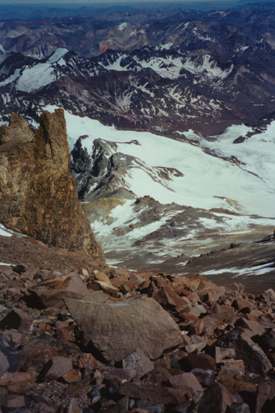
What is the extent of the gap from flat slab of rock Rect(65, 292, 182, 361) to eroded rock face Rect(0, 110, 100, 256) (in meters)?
34.3

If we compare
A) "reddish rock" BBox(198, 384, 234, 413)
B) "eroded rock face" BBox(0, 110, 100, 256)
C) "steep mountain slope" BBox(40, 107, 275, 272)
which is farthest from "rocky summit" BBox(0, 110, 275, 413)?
"steep mountain slope" BBox(40, 107, 275, 272)

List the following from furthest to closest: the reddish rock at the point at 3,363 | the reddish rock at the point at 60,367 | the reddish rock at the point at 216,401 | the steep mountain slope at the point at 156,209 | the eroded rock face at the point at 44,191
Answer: the steep mountain slope at the point at 156,209 < the eroded rock face at the point at 44,191 < the reddish rock at the point at 3,363 < the reddish rock at the point at 60,367 < the reddish rock at the point at 216,401

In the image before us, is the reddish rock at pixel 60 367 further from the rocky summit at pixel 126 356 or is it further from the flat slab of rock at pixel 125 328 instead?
the flat slab of rock at pixel 125 328

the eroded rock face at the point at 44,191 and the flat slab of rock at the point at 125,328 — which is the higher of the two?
the flat slab of rock at the point at 125,328

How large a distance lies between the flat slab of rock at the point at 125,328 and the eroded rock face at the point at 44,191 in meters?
34.3

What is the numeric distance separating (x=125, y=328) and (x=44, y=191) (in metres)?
38.7

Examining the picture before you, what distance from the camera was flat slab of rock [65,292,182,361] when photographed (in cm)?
1206

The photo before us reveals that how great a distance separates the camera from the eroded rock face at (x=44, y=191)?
47781mm

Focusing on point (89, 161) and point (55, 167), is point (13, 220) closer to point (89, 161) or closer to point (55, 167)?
point (55, 167)

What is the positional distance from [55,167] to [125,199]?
87.4m

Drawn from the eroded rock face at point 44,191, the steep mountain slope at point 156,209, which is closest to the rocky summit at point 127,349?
the eroded rock face at point 44,191

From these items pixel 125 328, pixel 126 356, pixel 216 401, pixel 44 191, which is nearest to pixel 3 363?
pixel 126 356

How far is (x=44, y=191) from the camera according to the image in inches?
1971

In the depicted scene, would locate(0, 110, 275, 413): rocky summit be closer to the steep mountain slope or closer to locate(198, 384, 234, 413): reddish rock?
locate(198, 384, 234, 413): reddish rock
